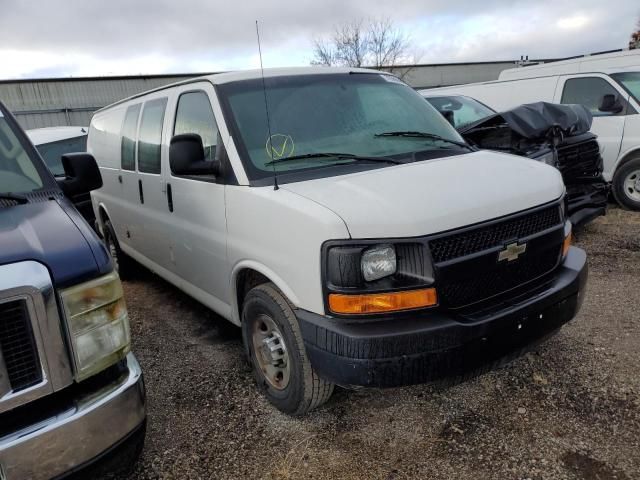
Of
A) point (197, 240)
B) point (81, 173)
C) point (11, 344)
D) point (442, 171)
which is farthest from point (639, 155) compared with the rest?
point (11, 344)

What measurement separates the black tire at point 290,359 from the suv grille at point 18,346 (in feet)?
3.76

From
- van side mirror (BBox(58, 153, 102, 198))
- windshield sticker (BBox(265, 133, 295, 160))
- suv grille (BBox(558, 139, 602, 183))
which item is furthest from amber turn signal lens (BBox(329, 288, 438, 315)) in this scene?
suv grille (BBox(558, 139, 602, 183))

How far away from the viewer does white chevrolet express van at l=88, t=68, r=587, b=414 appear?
2.22m

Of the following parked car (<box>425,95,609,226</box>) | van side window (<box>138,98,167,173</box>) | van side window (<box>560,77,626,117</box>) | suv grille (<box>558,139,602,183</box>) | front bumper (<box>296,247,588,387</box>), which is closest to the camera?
front bumper (<box>296,247,588,387</box>)

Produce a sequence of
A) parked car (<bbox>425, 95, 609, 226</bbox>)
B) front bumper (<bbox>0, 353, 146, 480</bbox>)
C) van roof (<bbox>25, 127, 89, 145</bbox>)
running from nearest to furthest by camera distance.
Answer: front bumper (<bbox>0, 353, 146, 480</bbox>) → parked car (<bbox>425, 95, 609, 226</bbox>) → van roof (<bbox>25, 127, 89, 145</bbox>)

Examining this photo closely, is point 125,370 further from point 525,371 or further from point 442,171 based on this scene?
point 525,371

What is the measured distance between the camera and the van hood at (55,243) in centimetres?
184

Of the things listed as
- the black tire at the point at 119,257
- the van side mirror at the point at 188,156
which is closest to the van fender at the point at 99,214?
the black tire at the point at 119,257

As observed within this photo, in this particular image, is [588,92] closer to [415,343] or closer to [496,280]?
[496,280]

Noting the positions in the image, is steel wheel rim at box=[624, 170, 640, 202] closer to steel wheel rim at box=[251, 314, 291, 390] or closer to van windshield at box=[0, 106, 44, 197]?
steel wheel rim at box=[251, 314, 291, 390]

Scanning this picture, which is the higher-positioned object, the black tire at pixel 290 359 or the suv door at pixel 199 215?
the suv door at pixel 199 215

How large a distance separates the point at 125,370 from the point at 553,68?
11183mm

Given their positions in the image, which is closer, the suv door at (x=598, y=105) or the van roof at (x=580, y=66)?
the suv door at (x=598, y=105)

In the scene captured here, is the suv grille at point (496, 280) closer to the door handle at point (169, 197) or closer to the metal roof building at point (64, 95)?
the door handle at point (169, 197)
